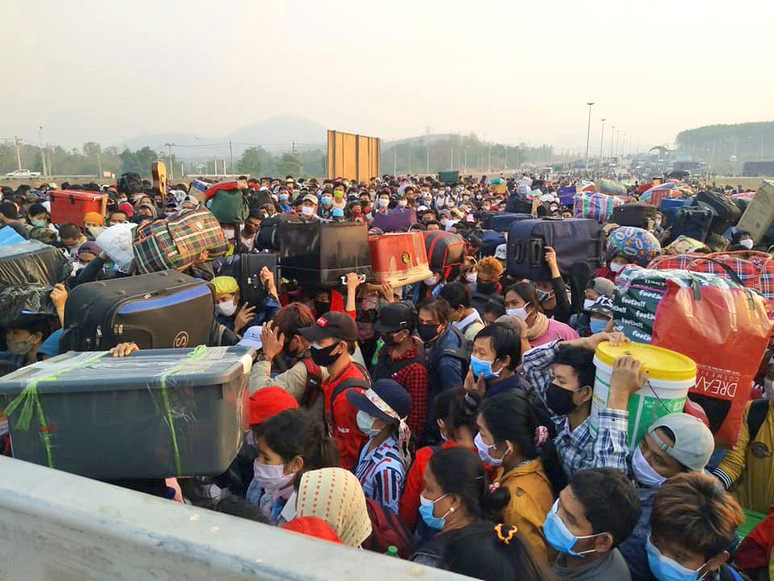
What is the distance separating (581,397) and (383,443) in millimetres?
1016

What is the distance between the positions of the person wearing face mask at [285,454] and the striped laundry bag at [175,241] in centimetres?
178

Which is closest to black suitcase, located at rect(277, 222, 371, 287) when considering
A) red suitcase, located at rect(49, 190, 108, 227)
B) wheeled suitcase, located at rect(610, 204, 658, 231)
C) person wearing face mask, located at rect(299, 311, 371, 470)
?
person wearing face mask, located at rect(299, 311, 371, 470)

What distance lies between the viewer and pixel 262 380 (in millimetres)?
3279

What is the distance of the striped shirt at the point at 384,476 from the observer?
2.66 m

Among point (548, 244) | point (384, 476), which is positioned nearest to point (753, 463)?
point (384, 476)

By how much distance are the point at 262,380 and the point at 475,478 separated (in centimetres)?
156

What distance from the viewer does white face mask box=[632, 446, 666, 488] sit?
223 cm

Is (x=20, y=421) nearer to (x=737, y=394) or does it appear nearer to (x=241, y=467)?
(x=241, y=467)

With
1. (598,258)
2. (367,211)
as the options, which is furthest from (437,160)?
(598,258)

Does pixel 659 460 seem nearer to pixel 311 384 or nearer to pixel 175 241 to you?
pixel 311 384

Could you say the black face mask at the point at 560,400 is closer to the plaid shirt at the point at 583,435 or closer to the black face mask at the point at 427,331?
the plaid shirt at the point at 583,435

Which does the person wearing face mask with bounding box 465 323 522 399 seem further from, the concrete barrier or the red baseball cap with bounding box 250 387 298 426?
the concrete barrier

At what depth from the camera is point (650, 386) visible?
224 centimetres

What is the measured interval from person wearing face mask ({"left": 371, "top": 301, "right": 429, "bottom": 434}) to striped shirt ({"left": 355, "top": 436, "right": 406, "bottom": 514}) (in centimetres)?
76
